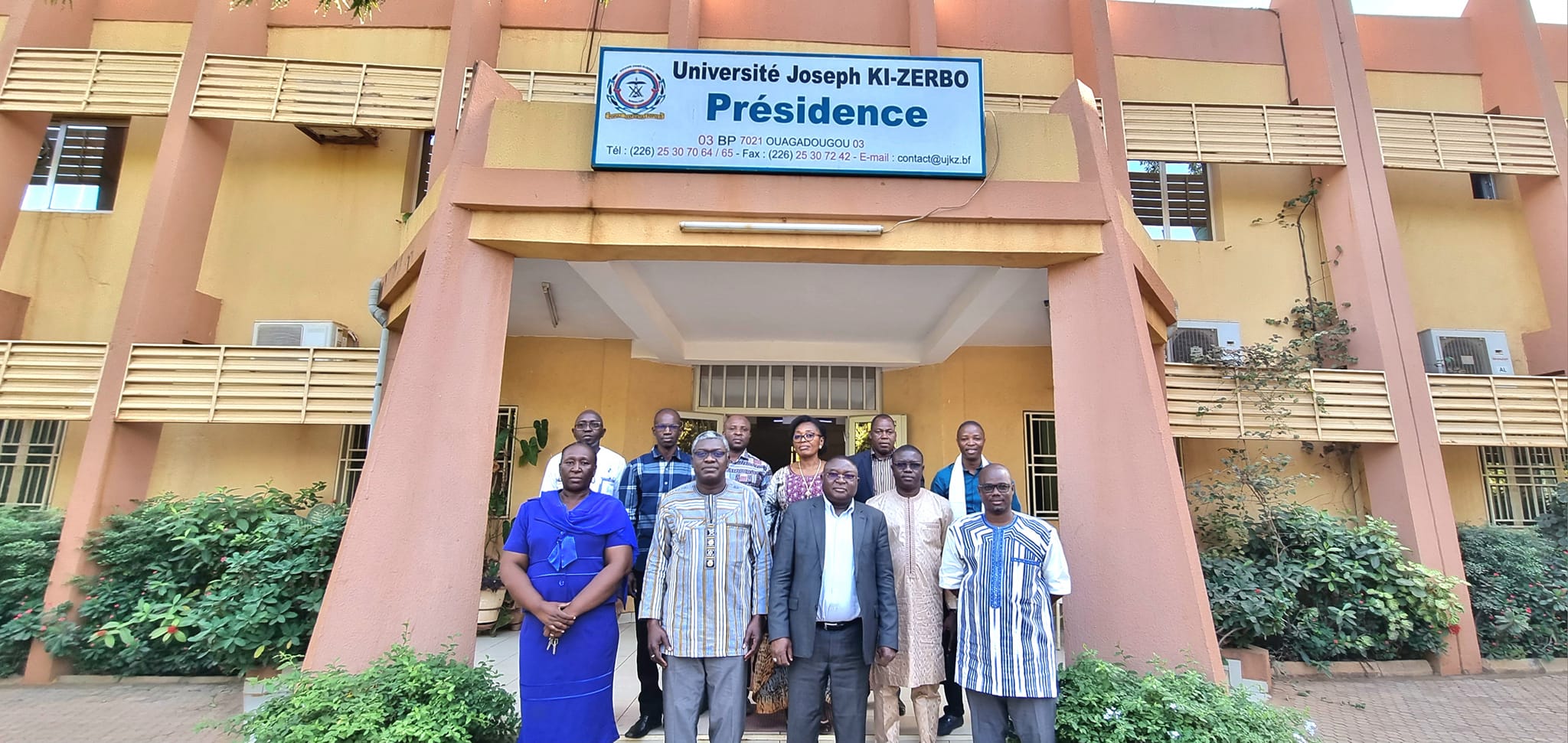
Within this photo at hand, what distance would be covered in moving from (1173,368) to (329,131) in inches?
343

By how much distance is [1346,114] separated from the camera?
7.04 m

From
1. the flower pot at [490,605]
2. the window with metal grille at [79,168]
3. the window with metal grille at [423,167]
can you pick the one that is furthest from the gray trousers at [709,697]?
the window with metal grille at [79,168]

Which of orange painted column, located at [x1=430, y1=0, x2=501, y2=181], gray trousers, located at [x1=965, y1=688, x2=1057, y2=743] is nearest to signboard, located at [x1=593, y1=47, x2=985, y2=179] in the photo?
orange painted column, located at [x1=430, y1=0, x2=501, y2=181]

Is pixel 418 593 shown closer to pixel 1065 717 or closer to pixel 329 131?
pixel 1065 717

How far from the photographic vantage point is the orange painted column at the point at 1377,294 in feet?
20.3

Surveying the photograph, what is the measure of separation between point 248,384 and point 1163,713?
7036 millimetres

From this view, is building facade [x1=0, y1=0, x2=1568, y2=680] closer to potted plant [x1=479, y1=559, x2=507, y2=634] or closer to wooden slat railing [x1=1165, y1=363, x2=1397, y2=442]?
wooden slat railing [x1=1165, y1=363, x2=1397, y2=442]

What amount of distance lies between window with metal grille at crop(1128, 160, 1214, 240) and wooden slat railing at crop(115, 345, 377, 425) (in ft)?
26.4

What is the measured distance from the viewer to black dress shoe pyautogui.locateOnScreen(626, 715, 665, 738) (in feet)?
11.8

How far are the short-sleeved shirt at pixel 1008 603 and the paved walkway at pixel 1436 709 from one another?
2.96 metres

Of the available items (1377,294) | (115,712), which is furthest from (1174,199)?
(115,712)

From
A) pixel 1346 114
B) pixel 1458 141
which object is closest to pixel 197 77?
pixel 1346 114

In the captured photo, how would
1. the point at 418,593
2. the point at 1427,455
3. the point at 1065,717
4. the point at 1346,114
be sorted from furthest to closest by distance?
1. the point at 1346,114
2. the point at 1427,455
3. the point at 418,593
4. the point at 1065,717

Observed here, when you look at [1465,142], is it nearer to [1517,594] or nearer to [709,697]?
[1517,594]
